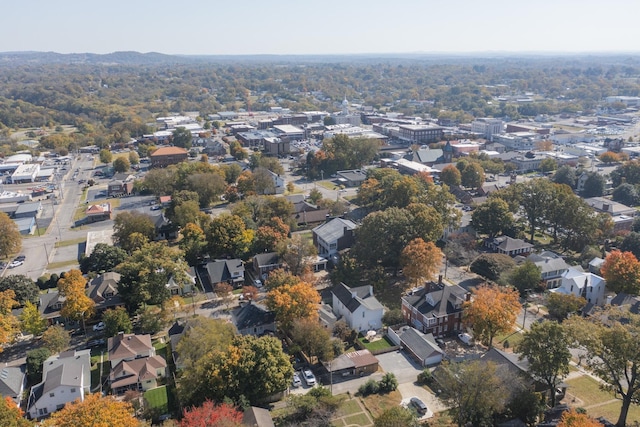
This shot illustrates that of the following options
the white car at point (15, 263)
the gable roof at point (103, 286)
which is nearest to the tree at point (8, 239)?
the white car at point (15, 263)

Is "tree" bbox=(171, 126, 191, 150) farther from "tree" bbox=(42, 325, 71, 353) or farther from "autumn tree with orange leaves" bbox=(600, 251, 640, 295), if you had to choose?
"autumn tree with orange leaves" bbox=(600, 251, 640, 295)

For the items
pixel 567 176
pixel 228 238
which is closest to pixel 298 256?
pixel 228 238

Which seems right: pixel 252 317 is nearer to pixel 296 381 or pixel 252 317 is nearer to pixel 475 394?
pixel 296 381

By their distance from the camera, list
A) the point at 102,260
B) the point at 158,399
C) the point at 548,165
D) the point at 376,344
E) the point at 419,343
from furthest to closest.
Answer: the point at 548,165
the point at 102,260
the point at 376,344
the point at 419,343
the point at 158,399

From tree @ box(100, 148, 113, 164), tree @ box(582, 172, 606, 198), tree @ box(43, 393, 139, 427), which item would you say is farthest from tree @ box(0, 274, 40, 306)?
tree @ box(582, 172, 606, 198)

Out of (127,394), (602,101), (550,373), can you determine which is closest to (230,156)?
(127,394)

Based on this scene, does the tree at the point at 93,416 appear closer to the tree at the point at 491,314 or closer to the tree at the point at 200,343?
the tree at the point at 200,343

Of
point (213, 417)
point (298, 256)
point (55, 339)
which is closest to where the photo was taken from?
→ point (213, 417)
